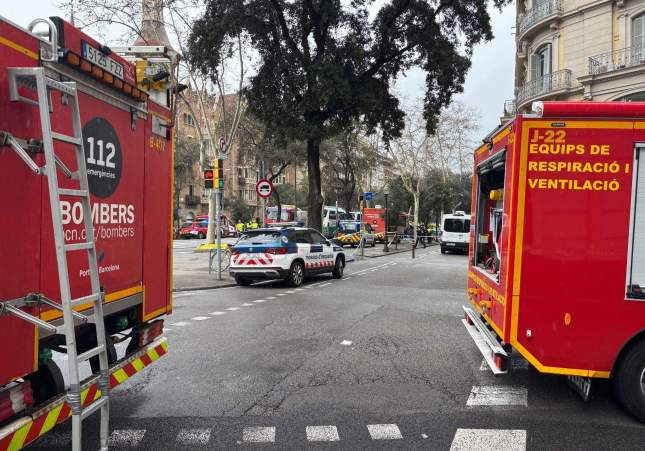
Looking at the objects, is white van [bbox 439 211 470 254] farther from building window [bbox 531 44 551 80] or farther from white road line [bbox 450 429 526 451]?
white road line [bbox 450 429 526 451]

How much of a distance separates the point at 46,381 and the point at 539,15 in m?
33.2

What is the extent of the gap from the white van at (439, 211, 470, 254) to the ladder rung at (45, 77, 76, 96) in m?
28.5

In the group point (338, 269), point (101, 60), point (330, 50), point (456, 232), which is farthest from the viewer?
point (456, 232)

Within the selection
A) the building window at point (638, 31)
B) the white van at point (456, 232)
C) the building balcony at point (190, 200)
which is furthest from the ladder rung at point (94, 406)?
the building balcony at point (190, 200)

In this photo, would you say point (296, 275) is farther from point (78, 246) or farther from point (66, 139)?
point (66, 139)

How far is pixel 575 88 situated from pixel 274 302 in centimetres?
2413

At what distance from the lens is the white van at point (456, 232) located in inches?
1182

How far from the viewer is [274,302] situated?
35.6 ft

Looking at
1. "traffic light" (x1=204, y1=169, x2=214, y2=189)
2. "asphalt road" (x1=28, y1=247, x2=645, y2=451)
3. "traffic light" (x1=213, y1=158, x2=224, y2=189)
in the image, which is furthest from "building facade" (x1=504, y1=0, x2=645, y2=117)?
"asphalt road" (x1=28, y1=247, x2=645, y2=451)

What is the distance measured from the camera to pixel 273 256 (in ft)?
43.0

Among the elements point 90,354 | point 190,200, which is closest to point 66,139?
point 90,354

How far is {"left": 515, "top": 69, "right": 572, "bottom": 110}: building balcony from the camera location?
92.8 feet

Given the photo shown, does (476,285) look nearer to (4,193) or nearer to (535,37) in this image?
(4,193)

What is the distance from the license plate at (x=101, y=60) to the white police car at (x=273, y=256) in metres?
9.35
